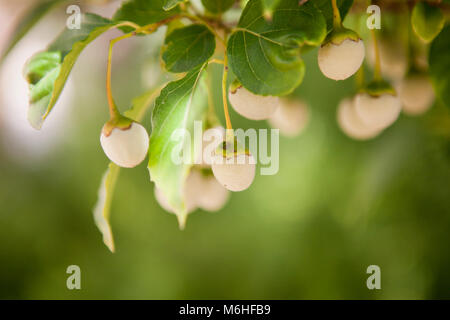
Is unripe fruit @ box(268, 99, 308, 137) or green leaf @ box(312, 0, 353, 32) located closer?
green leaf @ box(312, 0, 353, 32)

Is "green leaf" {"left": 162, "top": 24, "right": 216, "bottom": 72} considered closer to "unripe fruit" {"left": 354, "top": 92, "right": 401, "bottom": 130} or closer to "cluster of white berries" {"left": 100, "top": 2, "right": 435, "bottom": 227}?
"cluster of white berries" {"left": 100, "top": 2, "right": 435, "bottom": 227}

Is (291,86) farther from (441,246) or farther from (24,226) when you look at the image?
(24,226)

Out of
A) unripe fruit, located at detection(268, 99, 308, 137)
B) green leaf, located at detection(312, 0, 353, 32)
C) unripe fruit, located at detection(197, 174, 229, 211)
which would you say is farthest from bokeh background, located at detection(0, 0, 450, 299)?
green leaf, located at detection(312, 0, 353, 32)

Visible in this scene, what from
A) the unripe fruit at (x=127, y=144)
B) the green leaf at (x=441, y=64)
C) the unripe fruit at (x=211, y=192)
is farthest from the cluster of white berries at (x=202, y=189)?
the green leaf at (x=441, y=64)

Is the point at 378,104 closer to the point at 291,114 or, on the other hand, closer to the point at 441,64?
the point at 441,64

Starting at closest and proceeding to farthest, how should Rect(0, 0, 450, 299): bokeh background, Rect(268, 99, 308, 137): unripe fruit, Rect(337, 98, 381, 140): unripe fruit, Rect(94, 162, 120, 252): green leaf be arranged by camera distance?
1. Rect(94, 162, 120, 252): green leaf
2. Rect(337, 98, 381, 140): unripe fruit
3. Rect(268, 99, 308, 137): unripe fruit
4. Rect(0, 0, 450, 299): bokeh background

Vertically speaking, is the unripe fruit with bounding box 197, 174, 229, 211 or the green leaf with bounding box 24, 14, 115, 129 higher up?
the green leaf with bounding box 24, 14, 115, 129

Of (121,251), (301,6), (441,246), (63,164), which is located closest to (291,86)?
(301,6)
